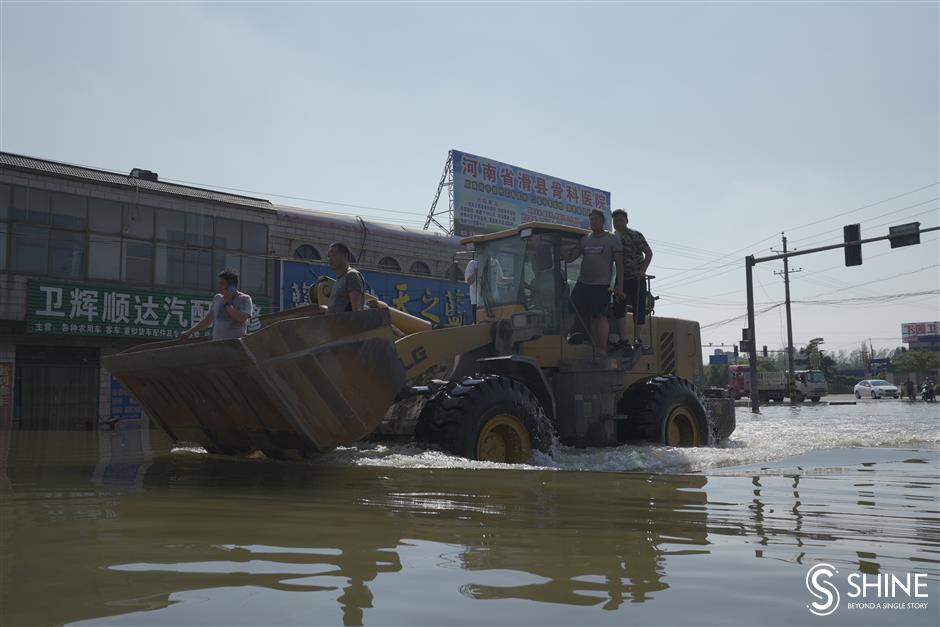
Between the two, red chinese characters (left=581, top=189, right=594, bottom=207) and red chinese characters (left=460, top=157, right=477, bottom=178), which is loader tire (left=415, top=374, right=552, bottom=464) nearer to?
red chinese characters (left=460, top=157, right=477, bottom=178)

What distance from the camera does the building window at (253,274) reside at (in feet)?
77.2

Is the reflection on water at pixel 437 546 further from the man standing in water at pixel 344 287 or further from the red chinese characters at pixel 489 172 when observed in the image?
the red chinese characters at pixel 489 172

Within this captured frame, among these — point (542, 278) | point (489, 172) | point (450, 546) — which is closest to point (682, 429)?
point (542, 278)

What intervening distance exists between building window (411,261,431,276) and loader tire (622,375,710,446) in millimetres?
18977

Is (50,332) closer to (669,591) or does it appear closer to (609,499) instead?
(609,499)

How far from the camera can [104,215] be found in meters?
21.0

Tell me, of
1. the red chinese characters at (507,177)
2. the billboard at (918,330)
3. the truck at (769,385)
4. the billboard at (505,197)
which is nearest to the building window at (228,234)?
the billboard at (505,197)

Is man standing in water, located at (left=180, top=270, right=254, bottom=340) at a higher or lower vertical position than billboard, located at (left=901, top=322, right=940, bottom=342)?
lower

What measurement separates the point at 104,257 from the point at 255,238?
172 inches

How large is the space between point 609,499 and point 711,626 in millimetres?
2523

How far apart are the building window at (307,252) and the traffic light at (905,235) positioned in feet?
54.1

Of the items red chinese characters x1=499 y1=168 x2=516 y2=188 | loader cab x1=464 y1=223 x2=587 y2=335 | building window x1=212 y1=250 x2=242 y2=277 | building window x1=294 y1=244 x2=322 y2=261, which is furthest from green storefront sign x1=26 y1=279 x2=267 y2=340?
red chinese characters x1=499 y1=168 x2=516 y2=188

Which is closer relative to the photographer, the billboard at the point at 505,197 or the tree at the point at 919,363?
the billboard at the point at 505,197

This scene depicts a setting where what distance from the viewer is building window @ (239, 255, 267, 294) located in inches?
926
